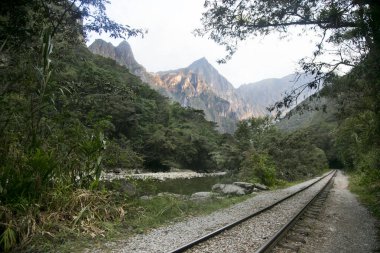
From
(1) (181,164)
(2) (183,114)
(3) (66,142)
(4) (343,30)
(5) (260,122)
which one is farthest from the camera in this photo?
(2) (183,114)

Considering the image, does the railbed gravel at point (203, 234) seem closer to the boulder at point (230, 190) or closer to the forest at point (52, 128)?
the forest at point (52, 128)

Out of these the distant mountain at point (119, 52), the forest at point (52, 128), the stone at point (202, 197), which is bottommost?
the stone at point (202, 197)

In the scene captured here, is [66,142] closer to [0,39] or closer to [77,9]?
[0,39]

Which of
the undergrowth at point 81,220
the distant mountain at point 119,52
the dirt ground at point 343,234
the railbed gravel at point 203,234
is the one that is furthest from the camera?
the distant mountain at point 119,52

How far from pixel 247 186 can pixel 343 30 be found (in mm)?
10172

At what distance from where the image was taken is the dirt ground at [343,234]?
705cm

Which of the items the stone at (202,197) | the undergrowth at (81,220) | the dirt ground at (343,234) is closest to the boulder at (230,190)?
the stone at (202,197)

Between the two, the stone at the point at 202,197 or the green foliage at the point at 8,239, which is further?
the stone at the point at 202,197

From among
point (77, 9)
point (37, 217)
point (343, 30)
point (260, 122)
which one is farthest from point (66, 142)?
point (260, 122)

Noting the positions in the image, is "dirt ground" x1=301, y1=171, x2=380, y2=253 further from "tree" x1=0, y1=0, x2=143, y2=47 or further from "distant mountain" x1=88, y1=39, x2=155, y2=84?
"distant mountain" x1=88, y1=39, x2=155, y2=84

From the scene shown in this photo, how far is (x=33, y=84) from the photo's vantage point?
7465 mm

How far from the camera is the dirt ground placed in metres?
7.05

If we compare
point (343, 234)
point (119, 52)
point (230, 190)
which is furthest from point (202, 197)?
point (119, 52)

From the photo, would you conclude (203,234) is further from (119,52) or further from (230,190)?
(119,52)
